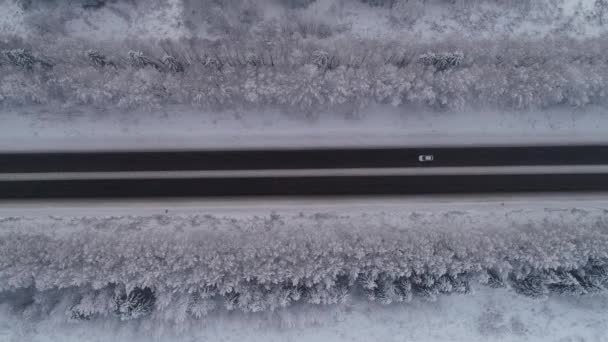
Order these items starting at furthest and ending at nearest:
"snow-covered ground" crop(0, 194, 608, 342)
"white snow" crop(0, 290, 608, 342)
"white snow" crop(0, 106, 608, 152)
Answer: "white snow" crop(0, 106, 608, 152)
"white snow" crop(0, 290, 608, 342)
"snow-covered ground" crop(0, 194, 608, 342)

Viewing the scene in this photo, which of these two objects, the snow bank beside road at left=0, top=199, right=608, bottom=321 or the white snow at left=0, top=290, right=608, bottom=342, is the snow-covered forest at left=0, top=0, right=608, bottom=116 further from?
the white snow at left=0, top=290, right=608, bottom=342

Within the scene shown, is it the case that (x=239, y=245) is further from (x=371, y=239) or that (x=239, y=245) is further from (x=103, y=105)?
(x=103, y=105)

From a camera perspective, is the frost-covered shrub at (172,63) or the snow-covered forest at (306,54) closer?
the frost-covered shrub at (172,63)

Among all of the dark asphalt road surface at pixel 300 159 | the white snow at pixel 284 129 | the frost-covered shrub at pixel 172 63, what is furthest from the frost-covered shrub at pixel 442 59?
the frost-covered shrub at pixel 172 63

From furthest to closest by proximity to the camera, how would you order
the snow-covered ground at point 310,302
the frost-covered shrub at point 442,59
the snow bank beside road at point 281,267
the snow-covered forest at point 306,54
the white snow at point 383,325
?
the snow-covered forest at point 306,54 < the frost-covered shrub at point 442,59 < the white snow at point 383,325 < the snow-covered ground at point 310,302 < the snow bank beside road at point 281,267

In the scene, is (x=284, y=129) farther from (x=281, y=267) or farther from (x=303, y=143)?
(x=281, y=267)

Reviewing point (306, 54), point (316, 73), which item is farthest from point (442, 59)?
point (306, 54)

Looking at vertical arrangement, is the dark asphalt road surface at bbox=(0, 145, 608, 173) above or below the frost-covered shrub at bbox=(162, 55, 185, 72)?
below

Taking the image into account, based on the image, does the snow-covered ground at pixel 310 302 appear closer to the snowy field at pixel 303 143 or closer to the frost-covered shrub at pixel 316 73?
the snowy field at pixel 303 143

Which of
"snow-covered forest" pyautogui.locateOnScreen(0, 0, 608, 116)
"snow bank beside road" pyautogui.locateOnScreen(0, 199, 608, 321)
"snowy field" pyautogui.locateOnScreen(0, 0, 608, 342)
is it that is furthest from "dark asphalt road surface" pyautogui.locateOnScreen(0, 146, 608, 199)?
"snow-covered forest" pyautogui.locateOnScreen(0, 0, 608, 116)
